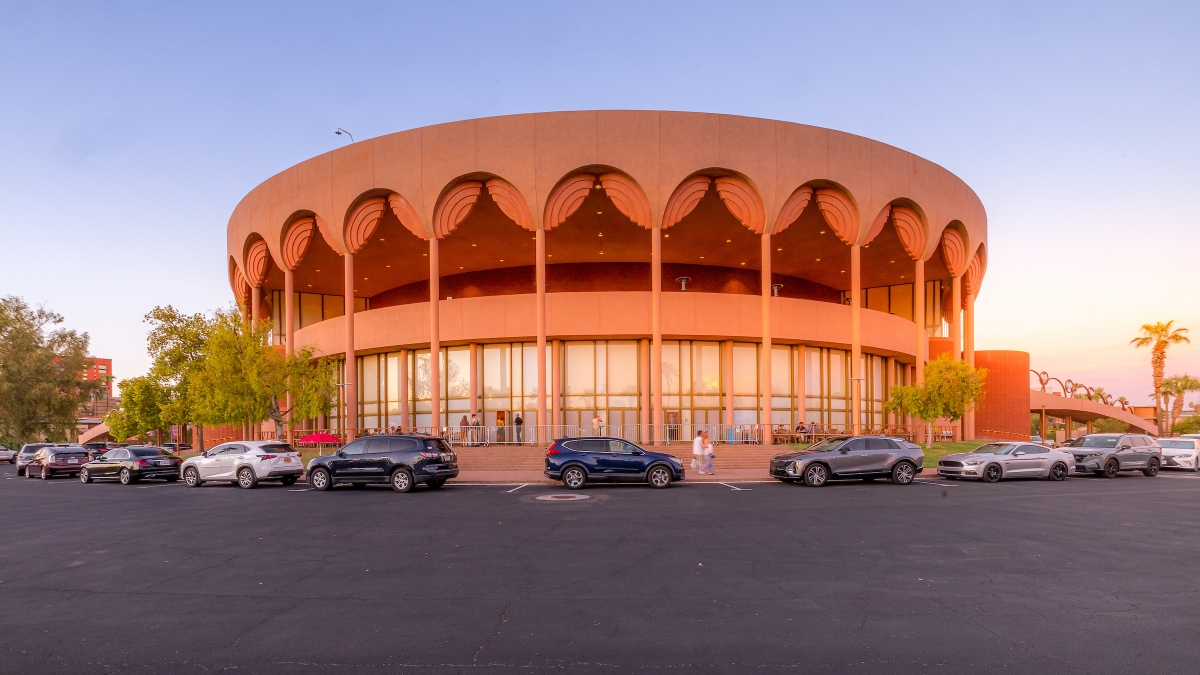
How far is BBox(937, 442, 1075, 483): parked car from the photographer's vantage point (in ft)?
74.2

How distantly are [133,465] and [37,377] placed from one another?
4384 centimetres

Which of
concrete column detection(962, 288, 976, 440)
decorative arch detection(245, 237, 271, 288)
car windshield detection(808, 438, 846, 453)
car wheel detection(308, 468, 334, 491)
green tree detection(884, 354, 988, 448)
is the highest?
decorative arch detection(245, 237, 271, 288)

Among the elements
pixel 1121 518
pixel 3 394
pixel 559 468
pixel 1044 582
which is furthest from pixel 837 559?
pixel 3 394

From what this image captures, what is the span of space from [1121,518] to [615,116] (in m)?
24.4

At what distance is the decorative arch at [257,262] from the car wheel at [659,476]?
3029cm

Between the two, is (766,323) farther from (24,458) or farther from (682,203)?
(24,458)

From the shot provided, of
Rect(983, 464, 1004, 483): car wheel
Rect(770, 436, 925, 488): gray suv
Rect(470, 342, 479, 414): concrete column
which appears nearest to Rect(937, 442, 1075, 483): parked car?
Rect(983, 464, 1004, 483): car wheel

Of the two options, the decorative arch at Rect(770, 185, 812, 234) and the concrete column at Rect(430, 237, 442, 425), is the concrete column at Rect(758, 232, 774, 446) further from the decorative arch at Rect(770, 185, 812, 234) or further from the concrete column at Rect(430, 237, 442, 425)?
the concrete column at Rect(430, 237, 442, 425)

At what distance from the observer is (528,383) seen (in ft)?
120

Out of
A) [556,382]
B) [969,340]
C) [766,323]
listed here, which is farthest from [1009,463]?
[969,340]

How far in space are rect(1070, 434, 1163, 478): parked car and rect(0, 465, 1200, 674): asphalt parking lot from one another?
37.8 ft

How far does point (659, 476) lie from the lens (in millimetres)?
20500

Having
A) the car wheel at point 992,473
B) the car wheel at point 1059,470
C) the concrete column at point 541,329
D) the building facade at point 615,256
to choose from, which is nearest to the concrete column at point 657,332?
the building facade at point 615,256

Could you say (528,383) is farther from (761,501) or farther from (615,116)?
(761,501)
